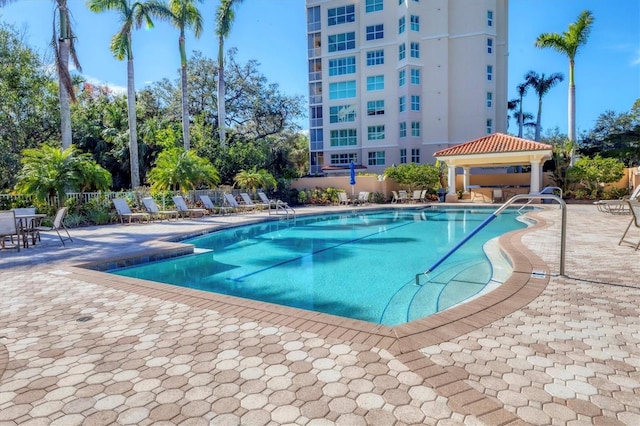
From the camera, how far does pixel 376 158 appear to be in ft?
116

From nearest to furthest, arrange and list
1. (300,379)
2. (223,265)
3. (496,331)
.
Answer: (300,379) < (496,331) < (223,265)

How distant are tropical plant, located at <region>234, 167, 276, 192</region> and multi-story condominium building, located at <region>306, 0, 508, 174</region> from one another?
12156mm

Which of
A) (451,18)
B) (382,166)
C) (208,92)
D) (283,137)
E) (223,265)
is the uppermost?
(451,18)

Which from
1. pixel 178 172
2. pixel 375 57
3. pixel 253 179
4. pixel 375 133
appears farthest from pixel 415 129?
pixel 178 172

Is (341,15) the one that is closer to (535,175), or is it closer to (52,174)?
(535,175)

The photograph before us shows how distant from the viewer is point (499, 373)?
271cm

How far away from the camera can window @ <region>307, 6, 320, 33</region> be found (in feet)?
121

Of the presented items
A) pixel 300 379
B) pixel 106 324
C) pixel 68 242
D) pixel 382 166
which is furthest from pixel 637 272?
pixel 382 166

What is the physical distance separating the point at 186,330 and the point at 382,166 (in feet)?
107

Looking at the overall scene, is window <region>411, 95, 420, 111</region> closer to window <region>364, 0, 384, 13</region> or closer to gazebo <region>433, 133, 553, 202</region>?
window <region>364, 0, 384, 13</region>

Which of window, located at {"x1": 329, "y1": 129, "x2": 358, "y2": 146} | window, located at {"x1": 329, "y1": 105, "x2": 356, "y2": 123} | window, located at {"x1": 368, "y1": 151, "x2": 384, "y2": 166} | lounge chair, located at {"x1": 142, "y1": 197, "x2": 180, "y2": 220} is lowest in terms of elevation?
lounge chair, located at {"x1": 142, "y1": 197, "x2": 180, "y2": 220}

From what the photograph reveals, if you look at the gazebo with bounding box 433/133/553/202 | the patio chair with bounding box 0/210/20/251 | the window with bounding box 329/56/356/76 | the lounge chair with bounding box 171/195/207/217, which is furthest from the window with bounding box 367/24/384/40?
the patio chair with bounding box 0/210/20/251

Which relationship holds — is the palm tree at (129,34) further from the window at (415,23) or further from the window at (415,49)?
the window at (415,23)

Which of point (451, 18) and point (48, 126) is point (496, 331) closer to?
point (48, 126)
